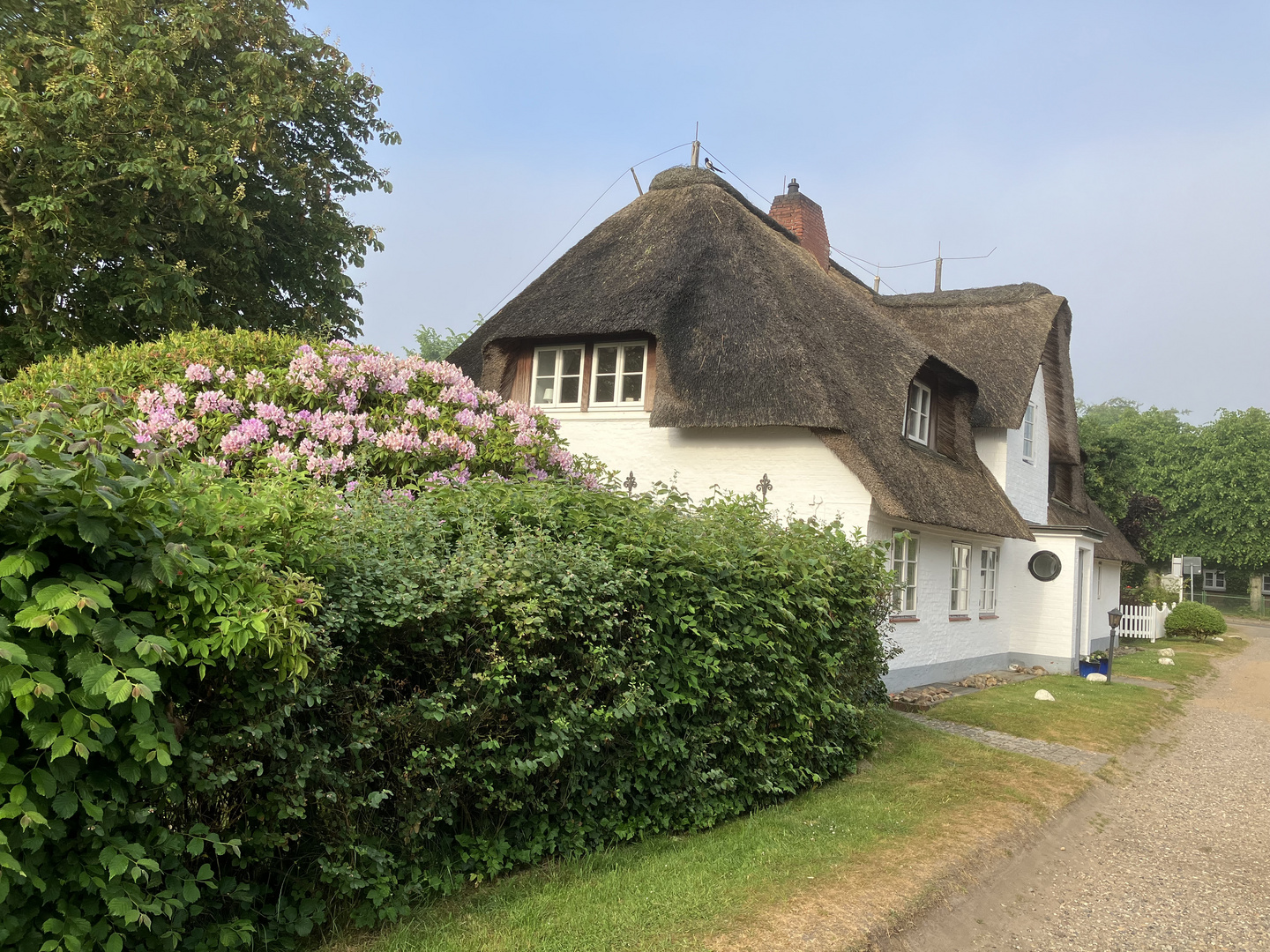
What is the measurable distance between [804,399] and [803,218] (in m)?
9.62

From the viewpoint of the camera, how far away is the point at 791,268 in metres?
15.8

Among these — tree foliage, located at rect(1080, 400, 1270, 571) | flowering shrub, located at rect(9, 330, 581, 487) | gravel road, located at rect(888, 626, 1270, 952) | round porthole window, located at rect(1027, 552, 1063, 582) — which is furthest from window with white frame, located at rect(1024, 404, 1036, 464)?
tree foliage, located at rect(1080, 400, 1270, 571)

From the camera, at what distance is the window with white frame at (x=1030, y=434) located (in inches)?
765

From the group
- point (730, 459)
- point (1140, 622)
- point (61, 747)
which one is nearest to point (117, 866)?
point (61, 747)

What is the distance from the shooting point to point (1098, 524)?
25234mm

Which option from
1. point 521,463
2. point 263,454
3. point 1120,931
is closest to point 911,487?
point 521,463

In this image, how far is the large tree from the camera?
13.3 metres

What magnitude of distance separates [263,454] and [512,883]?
4.13 meters

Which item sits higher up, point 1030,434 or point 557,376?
point 1030,434

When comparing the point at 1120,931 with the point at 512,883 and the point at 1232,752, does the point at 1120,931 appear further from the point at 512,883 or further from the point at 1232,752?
the point at 1232,752

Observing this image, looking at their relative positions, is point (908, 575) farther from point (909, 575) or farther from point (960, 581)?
point (960, 581)

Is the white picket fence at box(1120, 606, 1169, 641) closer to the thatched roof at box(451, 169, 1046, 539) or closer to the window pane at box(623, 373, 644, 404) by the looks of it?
the thatched roof at box(451, 169, 1046, 539)

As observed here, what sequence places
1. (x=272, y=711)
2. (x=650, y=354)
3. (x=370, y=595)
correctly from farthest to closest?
(x=650, y=354)
(x=370, y=595)
(x=272, y=711)

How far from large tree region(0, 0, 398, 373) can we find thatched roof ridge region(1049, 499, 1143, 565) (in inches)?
701
